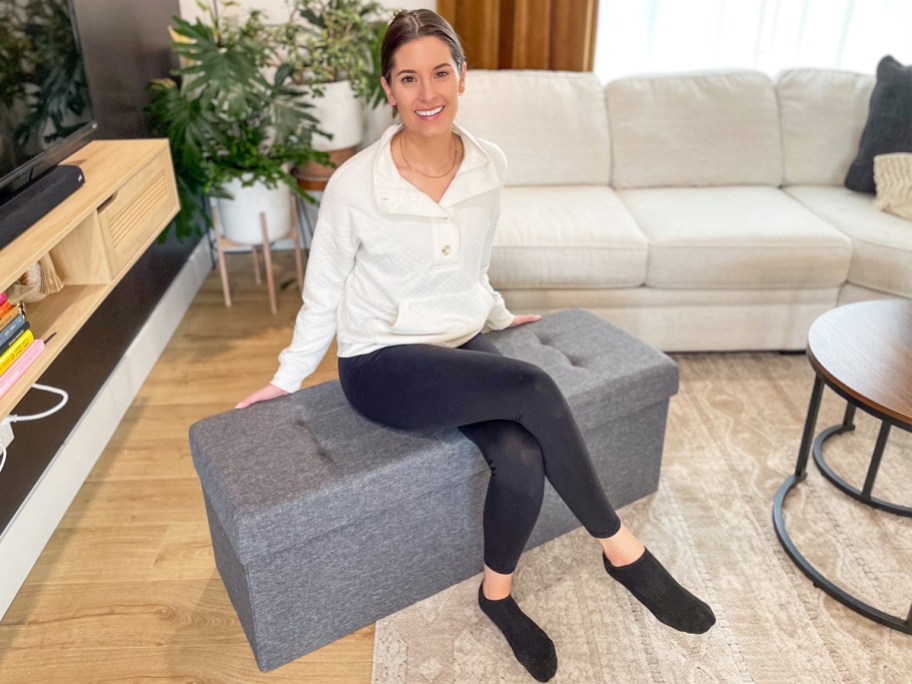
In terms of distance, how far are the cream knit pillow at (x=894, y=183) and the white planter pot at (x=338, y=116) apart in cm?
178

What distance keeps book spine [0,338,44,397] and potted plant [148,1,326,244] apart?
1.24 m

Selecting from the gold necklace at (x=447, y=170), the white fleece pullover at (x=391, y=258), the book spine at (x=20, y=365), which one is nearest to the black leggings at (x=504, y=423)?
the white fleece pullover at (x=391, y=258)

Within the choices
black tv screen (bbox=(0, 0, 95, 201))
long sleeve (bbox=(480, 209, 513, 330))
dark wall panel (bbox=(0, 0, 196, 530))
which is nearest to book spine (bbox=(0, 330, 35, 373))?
black tv screen (bbox=(0, 0, 95, 201))

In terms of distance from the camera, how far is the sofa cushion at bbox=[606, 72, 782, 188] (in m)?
2.91

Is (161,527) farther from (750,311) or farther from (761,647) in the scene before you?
(750,311)

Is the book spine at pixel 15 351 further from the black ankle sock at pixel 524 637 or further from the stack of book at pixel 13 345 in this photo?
the black ankle sock at pixel 524 637

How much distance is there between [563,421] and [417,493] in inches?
12.8

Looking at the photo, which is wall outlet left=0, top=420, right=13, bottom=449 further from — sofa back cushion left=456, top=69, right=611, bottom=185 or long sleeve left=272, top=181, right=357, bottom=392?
sofa back cushion left=456, top=69, right=611, bottom=185

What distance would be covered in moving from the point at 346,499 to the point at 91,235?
0.82m

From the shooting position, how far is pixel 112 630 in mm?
1660

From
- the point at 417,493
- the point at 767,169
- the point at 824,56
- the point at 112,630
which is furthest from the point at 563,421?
the point at 824,56

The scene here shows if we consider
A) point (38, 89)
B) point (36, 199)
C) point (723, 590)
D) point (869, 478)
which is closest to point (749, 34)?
point (869, 478)

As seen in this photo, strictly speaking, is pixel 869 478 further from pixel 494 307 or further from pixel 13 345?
pixel 13 345

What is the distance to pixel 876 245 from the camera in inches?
96.2
